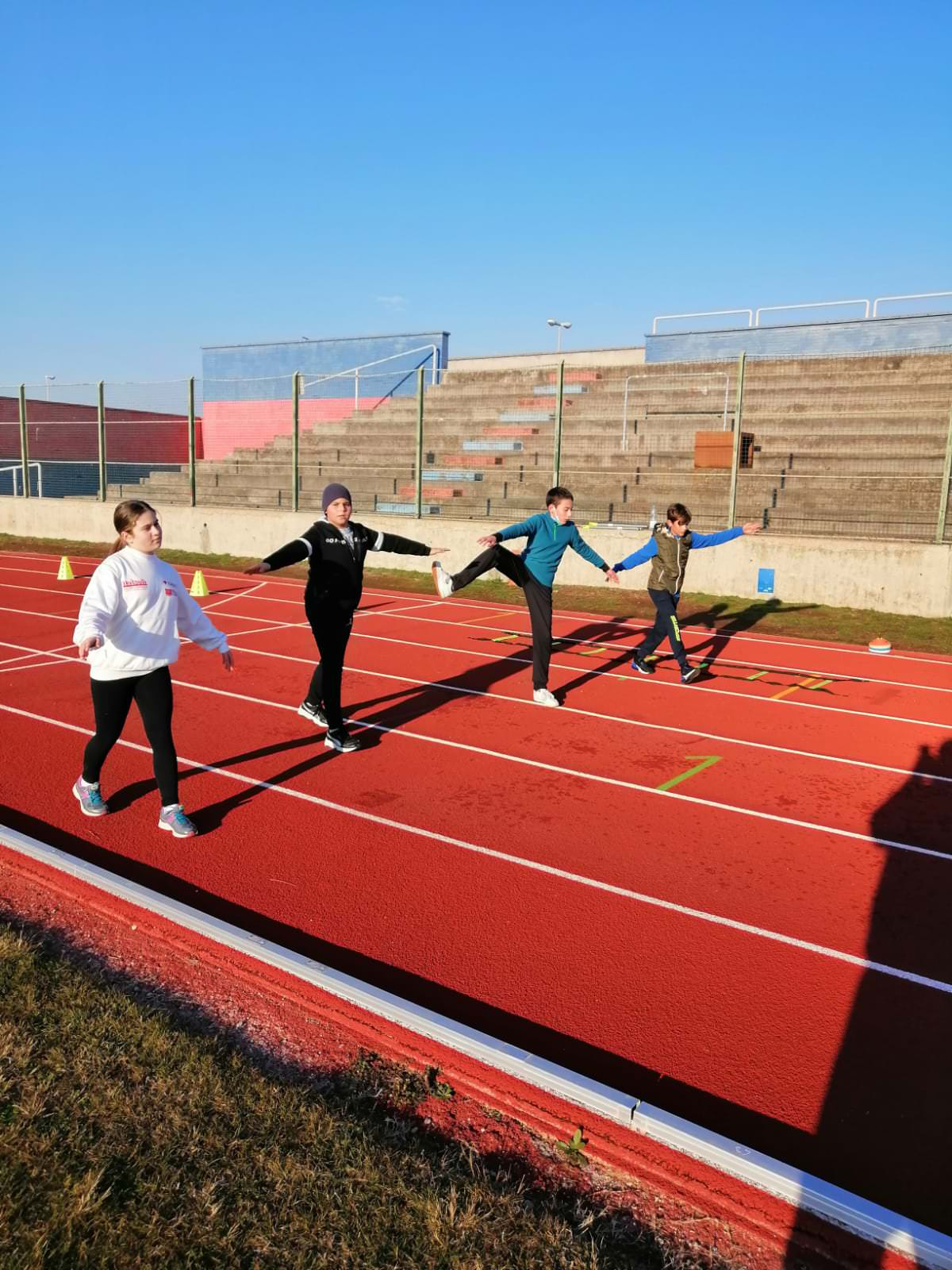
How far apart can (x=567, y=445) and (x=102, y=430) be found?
1255 cm

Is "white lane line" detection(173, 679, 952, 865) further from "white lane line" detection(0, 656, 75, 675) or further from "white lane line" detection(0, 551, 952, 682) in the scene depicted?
"white lane line" detection(0, 551, 952, 682)

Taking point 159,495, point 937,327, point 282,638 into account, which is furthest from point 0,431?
point 937,327

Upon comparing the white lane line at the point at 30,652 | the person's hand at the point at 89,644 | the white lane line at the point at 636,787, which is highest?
the person's hand at the point at 89,644

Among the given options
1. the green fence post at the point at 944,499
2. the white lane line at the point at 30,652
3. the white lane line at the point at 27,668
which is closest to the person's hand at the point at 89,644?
the white lane line at the point at 27,668

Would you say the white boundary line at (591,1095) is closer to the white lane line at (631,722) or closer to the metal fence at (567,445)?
the white lane line at (631,722)

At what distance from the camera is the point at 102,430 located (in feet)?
84.4

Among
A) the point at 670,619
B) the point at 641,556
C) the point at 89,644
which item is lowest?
the point at 670,619

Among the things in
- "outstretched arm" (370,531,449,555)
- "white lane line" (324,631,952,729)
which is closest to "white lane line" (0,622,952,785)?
"white lane line" (324,631,952,729)

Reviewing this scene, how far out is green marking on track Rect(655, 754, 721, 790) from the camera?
6910 millimetres

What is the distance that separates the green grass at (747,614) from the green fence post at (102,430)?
30.1ft

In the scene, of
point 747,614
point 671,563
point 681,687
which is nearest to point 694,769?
point 681,687

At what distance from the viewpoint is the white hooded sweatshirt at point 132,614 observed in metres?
5.06

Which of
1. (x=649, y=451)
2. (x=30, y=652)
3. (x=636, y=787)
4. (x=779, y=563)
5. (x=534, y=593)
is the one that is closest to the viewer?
(x=636, y=787)

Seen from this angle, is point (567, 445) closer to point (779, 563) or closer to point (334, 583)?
point (779, 563)
